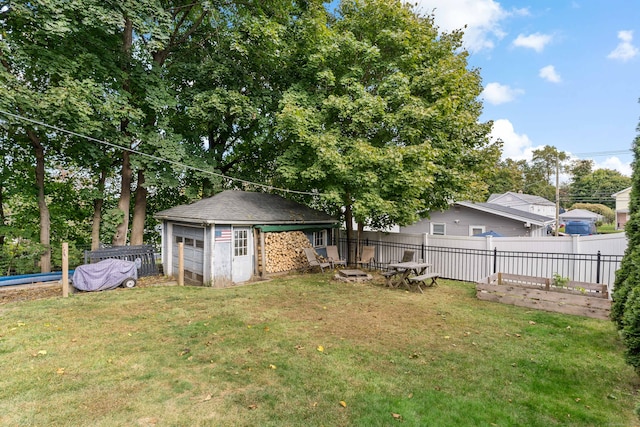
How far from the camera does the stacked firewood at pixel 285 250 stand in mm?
11305

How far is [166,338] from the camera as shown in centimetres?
535

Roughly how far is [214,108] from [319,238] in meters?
7.02

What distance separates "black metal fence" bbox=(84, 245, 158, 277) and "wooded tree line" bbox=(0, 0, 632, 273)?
69.7 inches

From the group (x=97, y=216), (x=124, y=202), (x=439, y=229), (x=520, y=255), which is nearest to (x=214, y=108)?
(x=124, y=202)

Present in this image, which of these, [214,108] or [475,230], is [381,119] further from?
[475,230]

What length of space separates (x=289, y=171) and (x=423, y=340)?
7.91 meters

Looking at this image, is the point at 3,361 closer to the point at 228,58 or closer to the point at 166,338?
the point at 166,338

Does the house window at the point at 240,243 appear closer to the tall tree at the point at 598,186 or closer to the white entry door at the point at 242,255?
the white entry door at the point at 242,255

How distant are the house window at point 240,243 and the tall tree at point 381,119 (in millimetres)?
2729

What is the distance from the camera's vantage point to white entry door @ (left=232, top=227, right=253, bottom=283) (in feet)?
34.1

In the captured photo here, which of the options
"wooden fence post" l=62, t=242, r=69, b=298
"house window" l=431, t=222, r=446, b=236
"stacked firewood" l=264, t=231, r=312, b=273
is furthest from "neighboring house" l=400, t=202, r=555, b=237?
"wooden fence post" l=62, t=242, r=69, b=298

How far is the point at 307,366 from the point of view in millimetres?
4332

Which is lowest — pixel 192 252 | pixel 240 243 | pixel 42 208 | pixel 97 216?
pixel 192 252

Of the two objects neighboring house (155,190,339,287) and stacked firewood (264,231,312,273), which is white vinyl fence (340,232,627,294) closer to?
stacked firewood (264,231,312,273)
